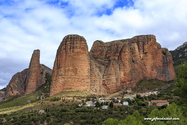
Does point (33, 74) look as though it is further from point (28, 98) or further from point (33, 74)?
point (28, 98)

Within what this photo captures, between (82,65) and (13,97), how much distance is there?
3999 centimetres

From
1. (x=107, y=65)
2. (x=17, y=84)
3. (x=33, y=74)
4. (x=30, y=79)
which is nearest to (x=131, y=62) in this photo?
(x=107, y=65)

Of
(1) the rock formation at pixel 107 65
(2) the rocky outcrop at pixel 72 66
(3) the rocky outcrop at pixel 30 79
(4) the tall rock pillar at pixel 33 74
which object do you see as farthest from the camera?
(3) the rocky outcrop at pixel 30 79

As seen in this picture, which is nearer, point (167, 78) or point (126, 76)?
point (126, 76)

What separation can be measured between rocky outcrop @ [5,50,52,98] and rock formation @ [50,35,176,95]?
19.6 m

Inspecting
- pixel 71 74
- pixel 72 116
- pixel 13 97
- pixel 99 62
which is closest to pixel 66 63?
pixel 71 74

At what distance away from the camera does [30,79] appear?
71.7 meters

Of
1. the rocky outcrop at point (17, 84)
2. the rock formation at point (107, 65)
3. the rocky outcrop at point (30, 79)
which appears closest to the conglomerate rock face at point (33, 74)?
the rocky outcrop at point (30, 79)

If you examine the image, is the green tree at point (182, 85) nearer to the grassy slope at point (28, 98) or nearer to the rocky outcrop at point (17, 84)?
the grassy slope at point (28, 98)

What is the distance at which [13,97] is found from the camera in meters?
74.8

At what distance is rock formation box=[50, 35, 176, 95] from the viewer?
53.1 meters

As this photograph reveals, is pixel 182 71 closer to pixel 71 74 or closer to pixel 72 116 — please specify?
pixel 72 116

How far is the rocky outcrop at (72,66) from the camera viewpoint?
2053 inches

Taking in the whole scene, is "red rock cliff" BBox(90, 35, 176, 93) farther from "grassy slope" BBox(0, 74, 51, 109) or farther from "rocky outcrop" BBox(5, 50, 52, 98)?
"rocky outcrop" BBox(5, 50, 52, 98)
